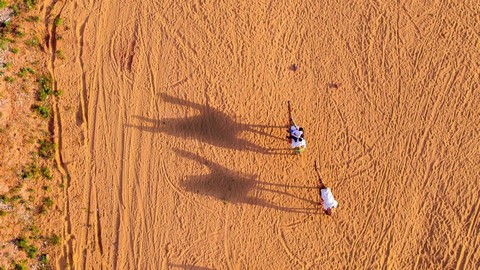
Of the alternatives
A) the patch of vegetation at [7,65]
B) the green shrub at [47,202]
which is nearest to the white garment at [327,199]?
the green shrub at [47,202]

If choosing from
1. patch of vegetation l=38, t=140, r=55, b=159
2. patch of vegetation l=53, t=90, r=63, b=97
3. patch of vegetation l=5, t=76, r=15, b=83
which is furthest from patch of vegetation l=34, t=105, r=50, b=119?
patch of vegetation l=5, t=76, r=15, b=83

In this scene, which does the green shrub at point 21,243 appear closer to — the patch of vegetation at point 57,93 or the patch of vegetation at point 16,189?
the patch of vegetation at point 16,189

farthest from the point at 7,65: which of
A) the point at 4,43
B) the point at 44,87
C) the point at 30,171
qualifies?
the point at 30,171

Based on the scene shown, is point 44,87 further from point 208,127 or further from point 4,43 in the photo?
point 208,127

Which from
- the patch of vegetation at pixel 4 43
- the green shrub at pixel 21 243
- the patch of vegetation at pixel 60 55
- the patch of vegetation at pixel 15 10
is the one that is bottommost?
the green shrub at pixel 21 243

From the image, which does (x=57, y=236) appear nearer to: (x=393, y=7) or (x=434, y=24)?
(x=393, y=7)

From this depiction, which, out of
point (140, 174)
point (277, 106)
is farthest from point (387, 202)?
point (140, 174)
